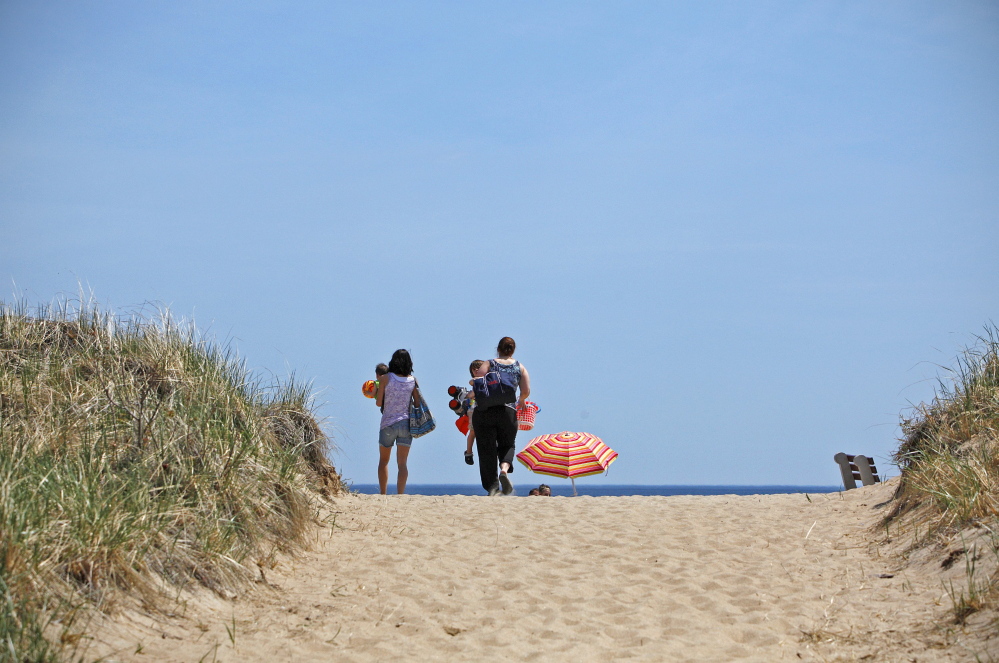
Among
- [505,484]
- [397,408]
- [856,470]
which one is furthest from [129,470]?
[856,470]

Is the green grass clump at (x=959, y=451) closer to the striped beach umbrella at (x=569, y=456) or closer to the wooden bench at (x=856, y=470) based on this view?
the wooden bench at (x=856, y=470)

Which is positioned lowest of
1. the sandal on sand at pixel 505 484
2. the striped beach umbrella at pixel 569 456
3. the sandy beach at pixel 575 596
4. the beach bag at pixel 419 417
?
the sandy beach at pixel 575 596

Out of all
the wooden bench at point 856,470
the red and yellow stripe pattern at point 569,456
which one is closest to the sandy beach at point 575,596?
the wooden bench at point 856,470

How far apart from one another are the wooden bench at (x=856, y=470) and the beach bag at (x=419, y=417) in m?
5.42

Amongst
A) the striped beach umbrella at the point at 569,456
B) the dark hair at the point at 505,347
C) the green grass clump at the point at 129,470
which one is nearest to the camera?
the green grass clump at the point at 129,470

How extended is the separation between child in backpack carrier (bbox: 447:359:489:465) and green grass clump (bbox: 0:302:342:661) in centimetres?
217

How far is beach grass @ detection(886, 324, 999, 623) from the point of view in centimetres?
560

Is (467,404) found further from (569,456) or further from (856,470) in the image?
(856,470)

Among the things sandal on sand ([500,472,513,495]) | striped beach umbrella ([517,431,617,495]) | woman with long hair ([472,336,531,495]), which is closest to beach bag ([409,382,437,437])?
woman with long hair ([472,336,531,495])

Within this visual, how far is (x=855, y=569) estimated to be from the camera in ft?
21.7

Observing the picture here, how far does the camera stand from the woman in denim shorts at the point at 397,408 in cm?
1023

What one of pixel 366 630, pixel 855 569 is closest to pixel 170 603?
pixel 366 630

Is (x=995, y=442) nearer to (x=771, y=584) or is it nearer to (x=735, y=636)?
(x=771, y=584)

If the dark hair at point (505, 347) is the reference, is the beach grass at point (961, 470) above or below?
below
